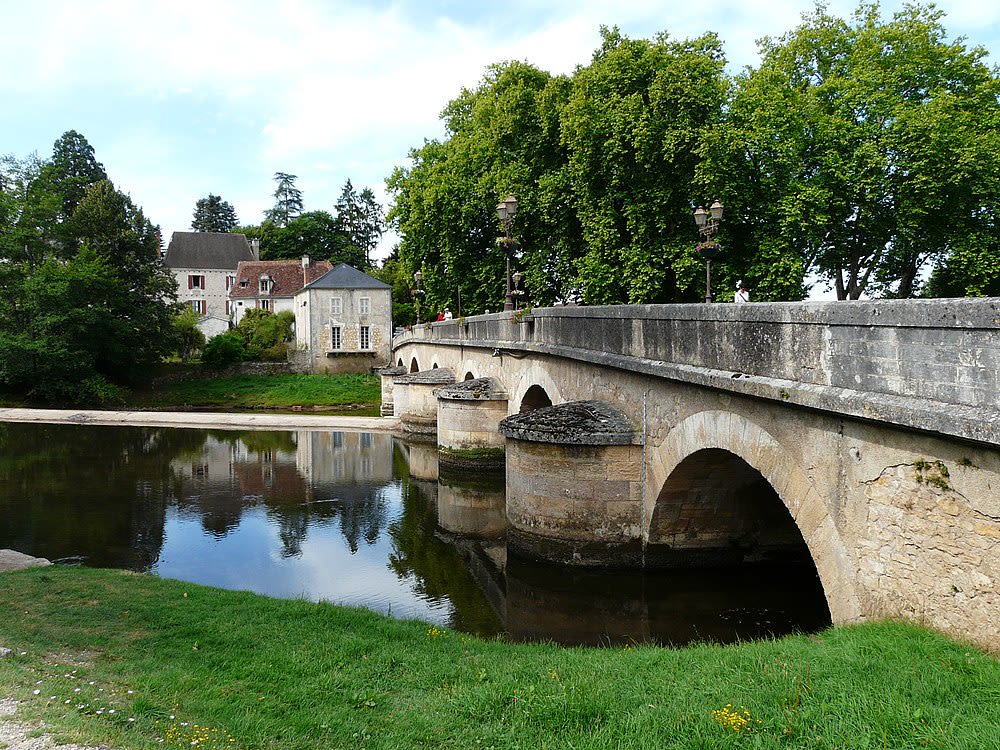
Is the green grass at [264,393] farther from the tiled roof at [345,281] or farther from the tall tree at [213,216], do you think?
the tall tree at [213,216]

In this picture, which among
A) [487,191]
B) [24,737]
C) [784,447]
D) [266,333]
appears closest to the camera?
[24,737]

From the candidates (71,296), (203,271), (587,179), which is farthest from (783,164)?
(203,271)

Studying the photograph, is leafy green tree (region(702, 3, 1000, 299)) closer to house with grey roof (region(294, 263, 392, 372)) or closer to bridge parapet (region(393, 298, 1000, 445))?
bridge parapet (region(393, 298, 1000, 445))

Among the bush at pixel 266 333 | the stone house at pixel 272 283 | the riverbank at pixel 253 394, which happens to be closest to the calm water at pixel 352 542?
the riverbank at pixel 253 394

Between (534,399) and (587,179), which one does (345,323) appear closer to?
(587,179)

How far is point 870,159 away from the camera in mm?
18797

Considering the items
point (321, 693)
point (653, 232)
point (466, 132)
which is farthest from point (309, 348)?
point (321, 693)

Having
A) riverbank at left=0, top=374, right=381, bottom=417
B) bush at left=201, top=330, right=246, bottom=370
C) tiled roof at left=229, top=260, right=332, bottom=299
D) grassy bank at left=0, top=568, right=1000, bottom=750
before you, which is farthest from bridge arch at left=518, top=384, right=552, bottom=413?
tiled roof at left=229, top=260, right=332, bottom=299

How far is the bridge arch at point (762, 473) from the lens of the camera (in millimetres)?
5703

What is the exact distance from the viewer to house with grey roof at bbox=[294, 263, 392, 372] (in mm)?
47562

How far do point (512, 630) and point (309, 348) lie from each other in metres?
40.6

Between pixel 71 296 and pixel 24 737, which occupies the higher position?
pixel 71 296

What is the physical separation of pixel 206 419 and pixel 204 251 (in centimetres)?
3876

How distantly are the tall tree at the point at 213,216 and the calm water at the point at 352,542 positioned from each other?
64214 mm
